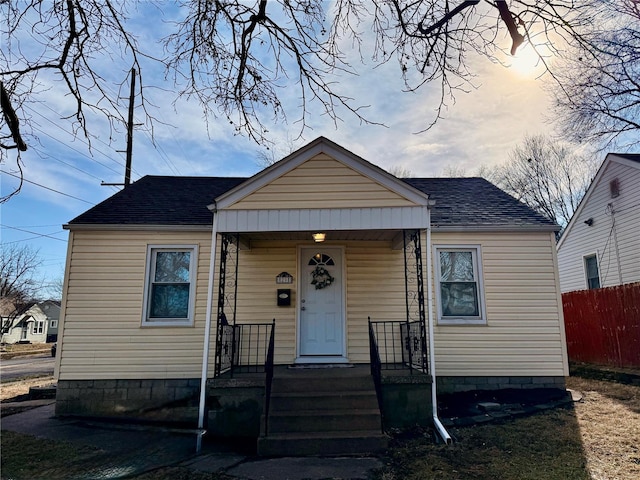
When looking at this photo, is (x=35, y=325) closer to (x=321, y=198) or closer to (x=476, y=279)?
(x=321, y=198)

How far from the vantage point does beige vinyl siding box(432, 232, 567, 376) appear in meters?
→ 7.38

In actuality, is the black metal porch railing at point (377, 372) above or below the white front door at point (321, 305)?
below

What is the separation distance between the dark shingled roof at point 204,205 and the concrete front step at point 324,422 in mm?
3898

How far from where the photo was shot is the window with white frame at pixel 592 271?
1309 centimetres

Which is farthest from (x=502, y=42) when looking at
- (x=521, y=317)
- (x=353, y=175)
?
(x=521, y=317)

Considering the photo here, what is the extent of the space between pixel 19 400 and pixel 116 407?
11.7ft

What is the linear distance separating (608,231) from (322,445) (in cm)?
1187

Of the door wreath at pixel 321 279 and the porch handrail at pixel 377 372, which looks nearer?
the porch handrail at pixel 377 372

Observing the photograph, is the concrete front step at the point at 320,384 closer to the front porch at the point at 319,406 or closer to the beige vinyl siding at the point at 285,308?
the front porch at the point at 319,406

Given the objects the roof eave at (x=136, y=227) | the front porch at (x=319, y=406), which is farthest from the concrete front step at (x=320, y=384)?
the roof eave at (x=136, y=227)

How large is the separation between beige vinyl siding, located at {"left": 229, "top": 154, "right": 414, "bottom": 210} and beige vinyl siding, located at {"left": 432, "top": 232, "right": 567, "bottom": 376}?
7.05ft

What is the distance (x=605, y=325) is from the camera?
10.2 meters

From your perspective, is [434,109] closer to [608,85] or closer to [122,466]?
[122,466]

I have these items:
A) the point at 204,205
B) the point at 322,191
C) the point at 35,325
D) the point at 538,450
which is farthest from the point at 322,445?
the point at 35,325
